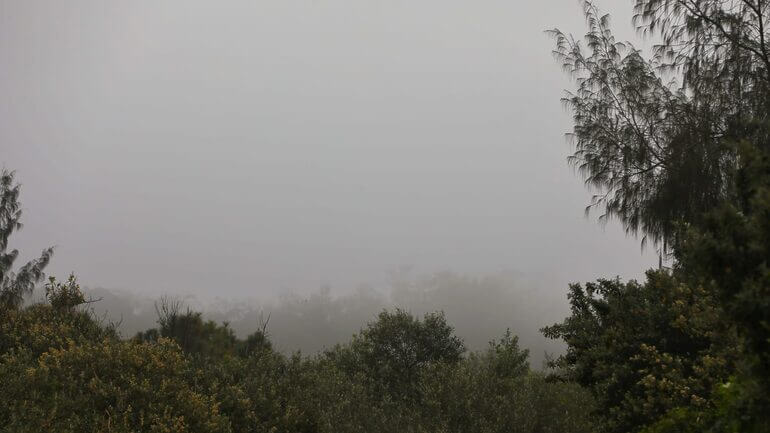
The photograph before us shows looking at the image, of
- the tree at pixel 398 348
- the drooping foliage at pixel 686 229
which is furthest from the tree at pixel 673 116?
the tree at pixel 398 348

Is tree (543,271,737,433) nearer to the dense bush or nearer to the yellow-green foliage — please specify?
the dense bush

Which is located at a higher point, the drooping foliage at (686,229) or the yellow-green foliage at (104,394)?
the drooping foliage at (686,229)

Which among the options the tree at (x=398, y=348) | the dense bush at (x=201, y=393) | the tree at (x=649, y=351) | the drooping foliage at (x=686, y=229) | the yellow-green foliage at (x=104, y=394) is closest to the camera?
the drooping foliage at (x=686, y=229)

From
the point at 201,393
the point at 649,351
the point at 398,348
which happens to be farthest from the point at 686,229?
the point at 398,348

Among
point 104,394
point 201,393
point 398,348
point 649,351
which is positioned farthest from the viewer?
point 398,348

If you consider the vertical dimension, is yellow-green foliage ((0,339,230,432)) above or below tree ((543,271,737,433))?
below

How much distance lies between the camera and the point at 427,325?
3152 centimetres

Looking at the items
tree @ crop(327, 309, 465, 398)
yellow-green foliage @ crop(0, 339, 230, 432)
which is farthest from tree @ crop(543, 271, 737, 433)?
tree @ crop(327, 309, 465, 398)

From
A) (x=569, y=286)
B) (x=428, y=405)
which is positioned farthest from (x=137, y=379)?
(x=569, y=286)

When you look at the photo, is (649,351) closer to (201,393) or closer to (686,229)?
(686,229)

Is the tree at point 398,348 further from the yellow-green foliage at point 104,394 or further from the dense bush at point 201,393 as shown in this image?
the yellow-green foliage at point 104,394

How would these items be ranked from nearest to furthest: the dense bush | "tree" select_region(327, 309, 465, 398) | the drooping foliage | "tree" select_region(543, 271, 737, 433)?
1. the drooping foliage
2. "tree" select_region(543, 271, 737, 433)
3. the dense bush
4. "tree" select_region(327, 309, 465, 398)

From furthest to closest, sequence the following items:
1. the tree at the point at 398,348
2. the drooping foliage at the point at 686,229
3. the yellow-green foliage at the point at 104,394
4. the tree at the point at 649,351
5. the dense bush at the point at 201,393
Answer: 1. the tree at the point at 398,348
2. the dense bush at the point at 201,393
3. the yellow-green foliage at the point at 104,394
4. the tree at the point at 649,351
5. the drooping foliage at the point at 686,229

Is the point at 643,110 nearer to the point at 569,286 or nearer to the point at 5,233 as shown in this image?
the point at 569,286
